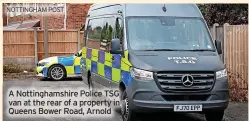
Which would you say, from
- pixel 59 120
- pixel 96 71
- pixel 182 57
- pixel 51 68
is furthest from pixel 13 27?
pixel 182 57

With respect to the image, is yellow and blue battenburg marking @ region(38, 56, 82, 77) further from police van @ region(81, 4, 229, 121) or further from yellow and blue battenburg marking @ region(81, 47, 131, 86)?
police van @ region(81, 4, 229, 121)

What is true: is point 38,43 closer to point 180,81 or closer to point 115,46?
point 115,46

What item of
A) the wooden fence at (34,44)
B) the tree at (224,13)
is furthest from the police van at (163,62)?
the wooden fence at (34,44)

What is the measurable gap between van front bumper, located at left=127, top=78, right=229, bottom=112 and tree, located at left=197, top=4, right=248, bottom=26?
4063mm

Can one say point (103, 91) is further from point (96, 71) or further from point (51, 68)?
point (51, 68)

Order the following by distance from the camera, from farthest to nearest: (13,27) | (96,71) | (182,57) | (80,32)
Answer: (80,32), (13,27), (96,71), (182,57)

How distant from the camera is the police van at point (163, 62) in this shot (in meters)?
7.01

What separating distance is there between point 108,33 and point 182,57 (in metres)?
1.80

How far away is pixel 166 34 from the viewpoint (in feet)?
25.0

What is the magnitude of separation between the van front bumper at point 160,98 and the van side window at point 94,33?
219 cm

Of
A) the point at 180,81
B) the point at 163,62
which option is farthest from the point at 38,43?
the point at 180,81

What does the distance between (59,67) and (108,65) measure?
5.68 meters

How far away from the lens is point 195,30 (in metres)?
7.81

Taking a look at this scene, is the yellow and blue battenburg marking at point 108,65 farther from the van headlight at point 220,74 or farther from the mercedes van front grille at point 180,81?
the van headlight at point 220,74
